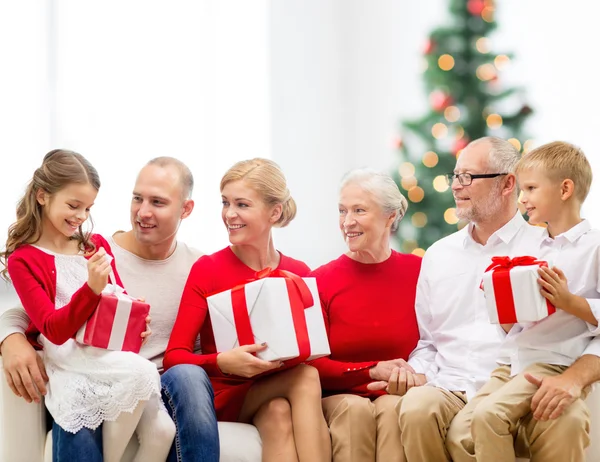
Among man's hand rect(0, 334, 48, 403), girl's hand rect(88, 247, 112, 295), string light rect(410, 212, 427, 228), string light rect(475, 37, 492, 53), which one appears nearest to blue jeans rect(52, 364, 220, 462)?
man's hand rect(0, 334, 48, 403)

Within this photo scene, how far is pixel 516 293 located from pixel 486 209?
1.83 ft

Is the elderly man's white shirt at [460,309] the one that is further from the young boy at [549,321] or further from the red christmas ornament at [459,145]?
the red christmas ornament at [459,145]

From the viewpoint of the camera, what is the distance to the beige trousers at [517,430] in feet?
7.26

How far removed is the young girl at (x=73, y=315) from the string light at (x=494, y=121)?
8.37ft

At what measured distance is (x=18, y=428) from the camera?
233 cm

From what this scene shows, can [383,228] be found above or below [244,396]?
above

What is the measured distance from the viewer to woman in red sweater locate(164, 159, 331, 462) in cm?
244

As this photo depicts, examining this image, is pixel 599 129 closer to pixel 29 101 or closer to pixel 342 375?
pixel 342 375

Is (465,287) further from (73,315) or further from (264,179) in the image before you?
(73,315)

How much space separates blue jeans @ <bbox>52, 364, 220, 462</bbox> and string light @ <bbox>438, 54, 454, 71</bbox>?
267 cm

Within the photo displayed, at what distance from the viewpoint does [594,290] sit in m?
2.42

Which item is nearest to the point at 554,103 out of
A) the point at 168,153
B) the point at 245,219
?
the point at 168,153

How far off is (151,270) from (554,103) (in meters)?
2.93

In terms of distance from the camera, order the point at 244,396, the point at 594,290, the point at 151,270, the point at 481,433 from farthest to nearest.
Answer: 1. the point at 151,270
2. the point at 244,396
3. the point at 594,290
4. the point at 481,433
